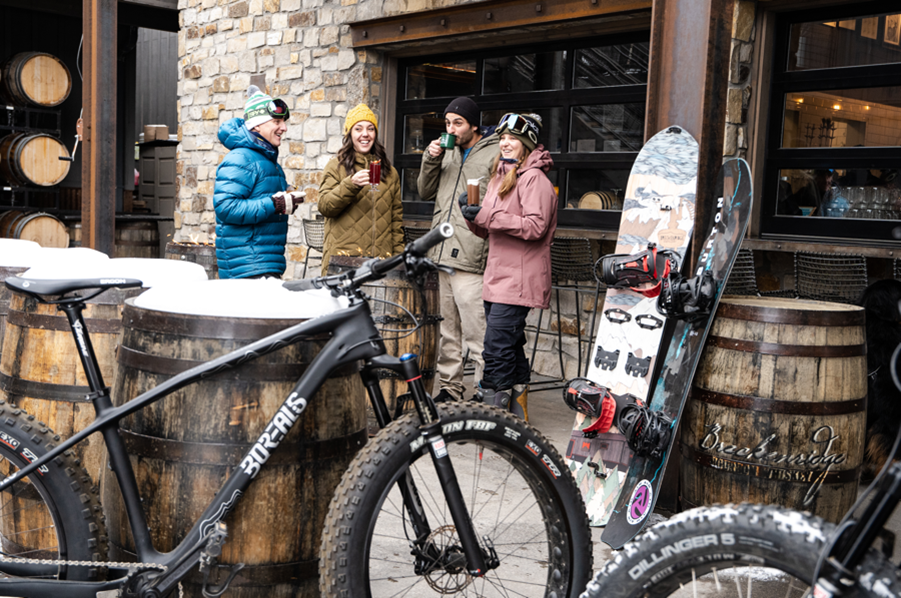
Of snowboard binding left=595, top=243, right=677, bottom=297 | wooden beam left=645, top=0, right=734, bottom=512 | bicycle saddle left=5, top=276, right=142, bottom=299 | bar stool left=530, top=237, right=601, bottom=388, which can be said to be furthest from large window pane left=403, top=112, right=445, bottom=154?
bicycle saddle left=5, top=276, right=142, bottom=299

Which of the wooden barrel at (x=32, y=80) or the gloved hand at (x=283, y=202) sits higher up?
the wooden barrel at (x=32, y=80)

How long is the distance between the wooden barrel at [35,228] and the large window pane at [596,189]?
6.49 m

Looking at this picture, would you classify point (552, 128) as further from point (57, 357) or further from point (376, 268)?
point (376, 268)

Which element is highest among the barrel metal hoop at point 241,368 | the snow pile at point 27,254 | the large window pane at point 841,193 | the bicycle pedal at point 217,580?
the large window pane at point 841,193

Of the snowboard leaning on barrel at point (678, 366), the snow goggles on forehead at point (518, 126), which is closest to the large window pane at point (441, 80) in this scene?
the snow goggles on forehead at point (518, 126)

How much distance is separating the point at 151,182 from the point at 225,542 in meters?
13.0

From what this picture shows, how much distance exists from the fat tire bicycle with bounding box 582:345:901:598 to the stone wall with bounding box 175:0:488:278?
566 centimetres

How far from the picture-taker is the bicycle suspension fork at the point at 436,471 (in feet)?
6.81

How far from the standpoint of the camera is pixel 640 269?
3.36 m

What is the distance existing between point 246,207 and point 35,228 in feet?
21.7

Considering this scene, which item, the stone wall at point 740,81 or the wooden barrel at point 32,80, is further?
the wooden barrel at point 32,80

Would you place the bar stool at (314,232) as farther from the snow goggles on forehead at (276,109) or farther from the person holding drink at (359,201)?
the snow goggles on forehead at (276,109)

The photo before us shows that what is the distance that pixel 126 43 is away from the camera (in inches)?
515

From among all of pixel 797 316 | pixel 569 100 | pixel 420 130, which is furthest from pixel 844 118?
pixel 420 130
